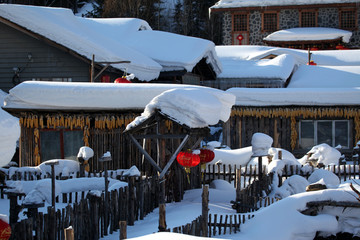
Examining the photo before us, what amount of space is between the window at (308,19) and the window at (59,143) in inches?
1103

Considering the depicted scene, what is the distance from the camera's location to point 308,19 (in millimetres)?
39688

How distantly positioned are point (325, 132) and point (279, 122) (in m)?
1.80

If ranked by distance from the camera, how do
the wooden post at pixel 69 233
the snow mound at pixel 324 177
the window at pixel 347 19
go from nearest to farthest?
the wooden post at pixel 69 233, the snow mound at pixel 324 177, the window at pixel 347 19

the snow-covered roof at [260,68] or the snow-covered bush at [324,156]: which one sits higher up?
the snow-covered roof at [260,68]

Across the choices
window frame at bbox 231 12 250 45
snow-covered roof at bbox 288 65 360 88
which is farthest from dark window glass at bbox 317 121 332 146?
window frame at bbox 231 12 250 45

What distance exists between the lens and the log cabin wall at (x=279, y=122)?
20.3 m

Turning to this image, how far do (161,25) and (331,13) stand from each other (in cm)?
1495

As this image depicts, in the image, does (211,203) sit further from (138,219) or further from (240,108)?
(240,108)

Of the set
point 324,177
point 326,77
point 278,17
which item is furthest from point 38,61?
point 278,17

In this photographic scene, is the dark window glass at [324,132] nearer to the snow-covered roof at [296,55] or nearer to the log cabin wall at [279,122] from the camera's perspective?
the log cabin wall at [279,122]

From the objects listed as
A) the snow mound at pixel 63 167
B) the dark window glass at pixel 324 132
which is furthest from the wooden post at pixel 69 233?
the dark window glass at pixel 324 132

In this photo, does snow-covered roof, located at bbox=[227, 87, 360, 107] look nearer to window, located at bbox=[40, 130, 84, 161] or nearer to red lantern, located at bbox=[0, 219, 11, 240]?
window, located at bbox=[40, 130, 84, 161]

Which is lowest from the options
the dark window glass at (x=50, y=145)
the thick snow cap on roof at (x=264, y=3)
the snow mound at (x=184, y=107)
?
the dark window glass at (x=50, y=145)

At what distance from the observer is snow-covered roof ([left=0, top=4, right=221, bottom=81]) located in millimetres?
19656
